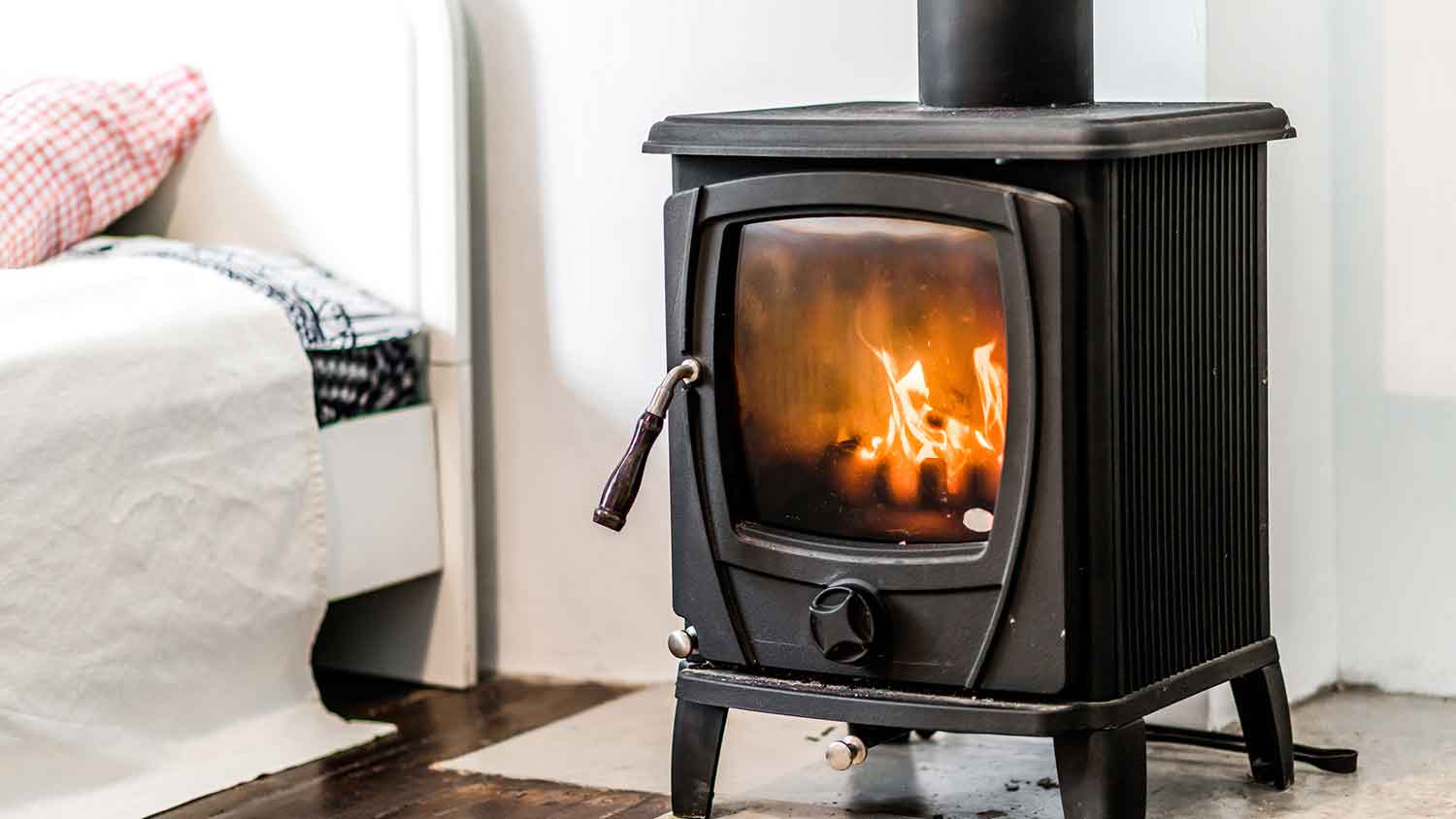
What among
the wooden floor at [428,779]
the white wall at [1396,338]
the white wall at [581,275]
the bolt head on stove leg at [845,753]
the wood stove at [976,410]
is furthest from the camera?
the white wall at [581,275]

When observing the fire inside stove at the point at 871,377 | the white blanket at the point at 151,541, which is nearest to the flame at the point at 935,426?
the fire inside stove at the point at 871,377

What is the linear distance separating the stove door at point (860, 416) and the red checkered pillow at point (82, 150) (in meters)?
1.03

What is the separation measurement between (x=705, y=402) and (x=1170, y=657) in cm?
49

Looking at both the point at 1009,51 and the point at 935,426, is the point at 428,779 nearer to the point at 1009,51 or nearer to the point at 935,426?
the point at 935,426

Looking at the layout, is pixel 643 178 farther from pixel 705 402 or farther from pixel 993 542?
pixel 993 542

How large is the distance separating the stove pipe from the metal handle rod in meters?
0.37

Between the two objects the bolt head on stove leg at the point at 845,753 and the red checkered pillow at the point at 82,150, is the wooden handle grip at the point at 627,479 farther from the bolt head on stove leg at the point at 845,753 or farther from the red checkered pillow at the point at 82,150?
the red checkered pillow at the point at 82,150

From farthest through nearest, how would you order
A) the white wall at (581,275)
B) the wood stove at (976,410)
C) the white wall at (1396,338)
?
the white wall at (581,275), the white wall at (1396,338), the wood stove at (976,410)

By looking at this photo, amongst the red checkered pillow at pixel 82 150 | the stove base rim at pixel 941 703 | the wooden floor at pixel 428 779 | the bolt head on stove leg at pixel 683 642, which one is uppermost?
the red checkered pillow at pixel 82 150

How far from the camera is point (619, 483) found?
5.85 feet

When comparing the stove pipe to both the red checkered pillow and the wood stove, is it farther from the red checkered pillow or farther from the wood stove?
the red checkered pillow

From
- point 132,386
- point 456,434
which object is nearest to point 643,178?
point 456,434

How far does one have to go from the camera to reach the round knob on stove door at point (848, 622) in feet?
5.62

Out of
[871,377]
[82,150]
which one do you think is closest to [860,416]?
[871,377]
